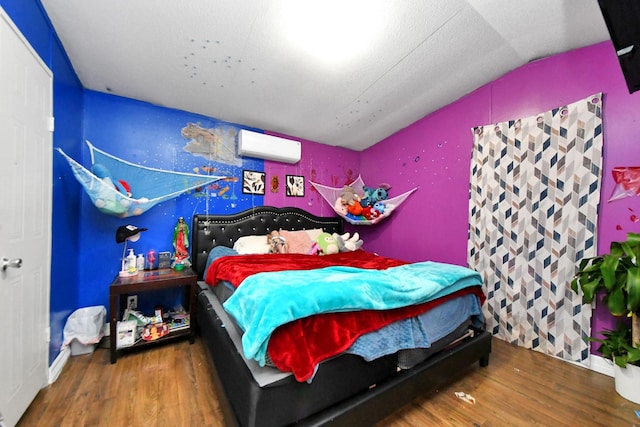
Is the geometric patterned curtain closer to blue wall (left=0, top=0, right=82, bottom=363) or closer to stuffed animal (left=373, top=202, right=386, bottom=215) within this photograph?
stuffed animal (left=373, top=202, right=386, bottom=215)

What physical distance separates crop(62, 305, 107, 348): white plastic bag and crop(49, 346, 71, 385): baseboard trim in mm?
60

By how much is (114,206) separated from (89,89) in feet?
4.03

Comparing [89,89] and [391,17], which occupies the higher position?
[391,17]

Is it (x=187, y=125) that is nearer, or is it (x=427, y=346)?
(x=427, y=346)

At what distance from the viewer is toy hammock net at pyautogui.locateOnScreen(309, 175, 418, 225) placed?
3.29 meters

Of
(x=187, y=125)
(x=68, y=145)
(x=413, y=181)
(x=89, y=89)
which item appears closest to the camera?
(x=68, y=145)

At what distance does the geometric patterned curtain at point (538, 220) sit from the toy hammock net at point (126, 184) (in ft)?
10.0

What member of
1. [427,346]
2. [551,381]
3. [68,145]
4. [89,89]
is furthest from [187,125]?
[551,381]

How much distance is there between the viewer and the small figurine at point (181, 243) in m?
2.49

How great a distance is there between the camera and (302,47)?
188cm

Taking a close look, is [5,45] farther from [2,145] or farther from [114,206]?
[114,206]

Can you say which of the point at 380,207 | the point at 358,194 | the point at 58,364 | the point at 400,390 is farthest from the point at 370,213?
the point at 58,364

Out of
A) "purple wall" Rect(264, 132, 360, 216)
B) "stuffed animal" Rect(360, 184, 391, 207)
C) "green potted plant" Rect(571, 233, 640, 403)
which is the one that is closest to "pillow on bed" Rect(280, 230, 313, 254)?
"purple wall" Rect(264, 132, 360, 216)

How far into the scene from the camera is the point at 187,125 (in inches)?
107
